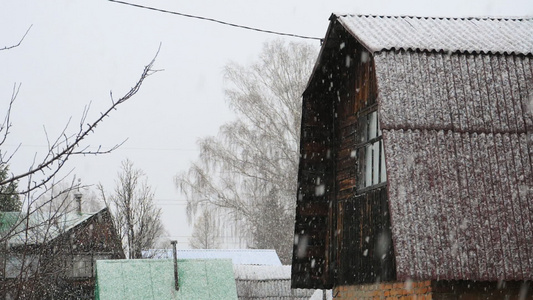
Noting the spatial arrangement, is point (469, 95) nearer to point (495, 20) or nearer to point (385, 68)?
point (385, 68)

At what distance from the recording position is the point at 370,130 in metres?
10.4

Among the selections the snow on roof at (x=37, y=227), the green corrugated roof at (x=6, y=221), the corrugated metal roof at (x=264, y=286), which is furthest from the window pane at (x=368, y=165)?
the corrugated metal roof at (x=264, y=286)

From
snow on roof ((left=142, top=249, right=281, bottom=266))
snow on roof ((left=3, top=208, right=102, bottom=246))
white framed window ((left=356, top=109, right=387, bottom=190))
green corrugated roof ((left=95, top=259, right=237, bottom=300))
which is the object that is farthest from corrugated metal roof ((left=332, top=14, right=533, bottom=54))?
snow on roof ((left=142, top=249, right=281, bottom=266))

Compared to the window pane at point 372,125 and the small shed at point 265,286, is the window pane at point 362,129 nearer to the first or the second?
the window pane at point 372,125

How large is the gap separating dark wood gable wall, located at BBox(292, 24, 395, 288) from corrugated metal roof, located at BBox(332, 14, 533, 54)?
0.47 m

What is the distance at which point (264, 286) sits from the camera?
103 ft

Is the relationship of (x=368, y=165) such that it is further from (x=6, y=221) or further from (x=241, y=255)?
(x=241, y=255)

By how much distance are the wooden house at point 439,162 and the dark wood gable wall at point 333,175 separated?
44 millimetres

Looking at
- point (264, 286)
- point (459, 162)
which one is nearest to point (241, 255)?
A: point (264, 286)

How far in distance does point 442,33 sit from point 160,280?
11437mm

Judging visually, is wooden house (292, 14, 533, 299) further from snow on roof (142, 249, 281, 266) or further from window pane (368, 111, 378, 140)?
snow on roof (142, 249, 281, 266)

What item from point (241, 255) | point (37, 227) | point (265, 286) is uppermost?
point (37, 227)

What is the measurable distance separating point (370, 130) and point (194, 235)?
6329cm

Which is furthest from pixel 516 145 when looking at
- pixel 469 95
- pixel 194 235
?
pixel 194 235
